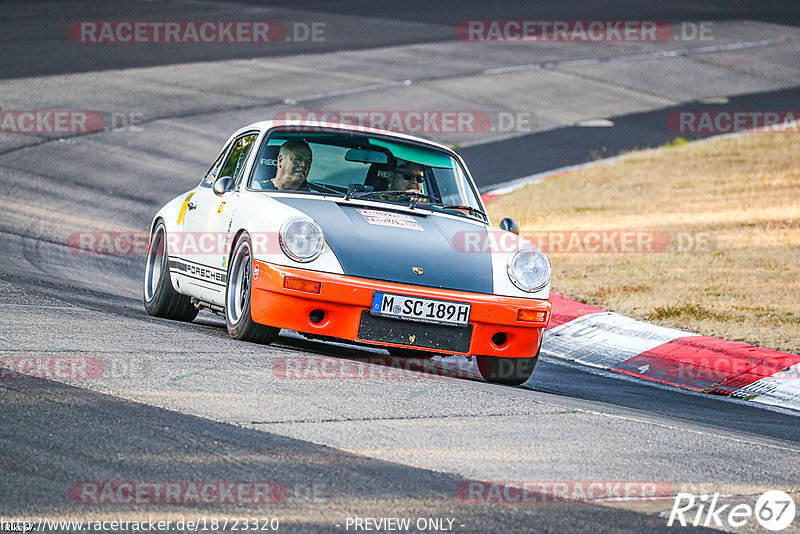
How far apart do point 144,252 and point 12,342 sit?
618cm

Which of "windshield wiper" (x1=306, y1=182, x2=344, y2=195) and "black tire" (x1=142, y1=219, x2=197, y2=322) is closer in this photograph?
"windshield wiper" (x1=306, y1=182, x2=344, y2=195)

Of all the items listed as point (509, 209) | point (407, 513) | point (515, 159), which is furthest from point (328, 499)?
point (515, 159)

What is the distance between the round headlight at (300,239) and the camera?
6.68 m

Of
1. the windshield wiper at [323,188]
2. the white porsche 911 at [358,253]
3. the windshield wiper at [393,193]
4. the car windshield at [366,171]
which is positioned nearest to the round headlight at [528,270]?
the white porsche 911 at [358,253]

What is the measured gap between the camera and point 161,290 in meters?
8.61

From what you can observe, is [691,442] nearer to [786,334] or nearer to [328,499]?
[328,499]

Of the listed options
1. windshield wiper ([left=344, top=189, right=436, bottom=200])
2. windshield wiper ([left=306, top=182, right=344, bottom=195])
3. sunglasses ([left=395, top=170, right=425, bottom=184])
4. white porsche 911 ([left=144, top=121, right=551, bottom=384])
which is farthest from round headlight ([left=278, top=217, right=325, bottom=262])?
sunglasses ([left=395, top=170, right=425, bottom=184])

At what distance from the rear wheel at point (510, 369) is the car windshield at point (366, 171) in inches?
43.2

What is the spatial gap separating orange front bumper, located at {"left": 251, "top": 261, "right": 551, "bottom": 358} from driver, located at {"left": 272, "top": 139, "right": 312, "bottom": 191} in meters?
1.02

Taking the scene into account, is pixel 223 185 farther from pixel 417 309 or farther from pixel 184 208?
pixel 417 309

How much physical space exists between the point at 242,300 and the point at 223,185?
1.00 meters

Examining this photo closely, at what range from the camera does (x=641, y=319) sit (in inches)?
383

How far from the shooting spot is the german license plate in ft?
21.6

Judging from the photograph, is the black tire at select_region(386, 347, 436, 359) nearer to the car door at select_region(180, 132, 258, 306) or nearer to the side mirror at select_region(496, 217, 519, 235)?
the side mirror at select_region(496, 217, 519, 235)
